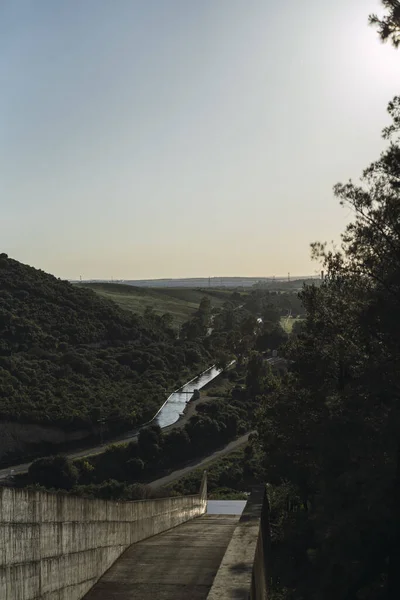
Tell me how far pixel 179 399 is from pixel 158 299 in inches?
3636

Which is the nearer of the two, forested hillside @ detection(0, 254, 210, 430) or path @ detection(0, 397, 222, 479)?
path @ detection(0, 397, 222, 479)

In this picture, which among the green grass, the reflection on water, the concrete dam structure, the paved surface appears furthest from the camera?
the green grass

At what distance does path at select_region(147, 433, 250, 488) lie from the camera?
41.0m

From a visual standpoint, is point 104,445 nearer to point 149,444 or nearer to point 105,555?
point 149,444

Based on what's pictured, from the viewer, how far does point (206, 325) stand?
4311 inches

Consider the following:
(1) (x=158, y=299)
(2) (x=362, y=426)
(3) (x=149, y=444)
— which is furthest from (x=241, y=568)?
(1) (x=158, y=299)

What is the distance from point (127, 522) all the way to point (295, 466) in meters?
7.22

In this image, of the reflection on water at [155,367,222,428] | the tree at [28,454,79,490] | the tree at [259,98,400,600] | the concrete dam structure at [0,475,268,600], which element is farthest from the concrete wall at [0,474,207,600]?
the reflection on water at [155,367,222,428]

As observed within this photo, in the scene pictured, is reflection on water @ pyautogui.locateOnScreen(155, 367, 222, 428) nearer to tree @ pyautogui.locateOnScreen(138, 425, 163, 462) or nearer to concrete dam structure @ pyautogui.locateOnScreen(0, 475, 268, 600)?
tree @ pyautogui.locateOnScreen(138, 425, 163, 462)

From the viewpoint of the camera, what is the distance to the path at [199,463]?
41.0 metres

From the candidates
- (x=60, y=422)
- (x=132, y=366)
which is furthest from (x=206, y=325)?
(x=60, y=422)

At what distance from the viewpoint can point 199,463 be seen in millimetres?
46656

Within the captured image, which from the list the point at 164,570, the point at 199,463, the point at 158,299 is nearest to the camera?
the point at 164,570

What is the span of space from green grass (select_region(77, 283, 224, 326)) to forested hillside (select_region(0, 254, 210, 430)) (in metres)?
38.6
